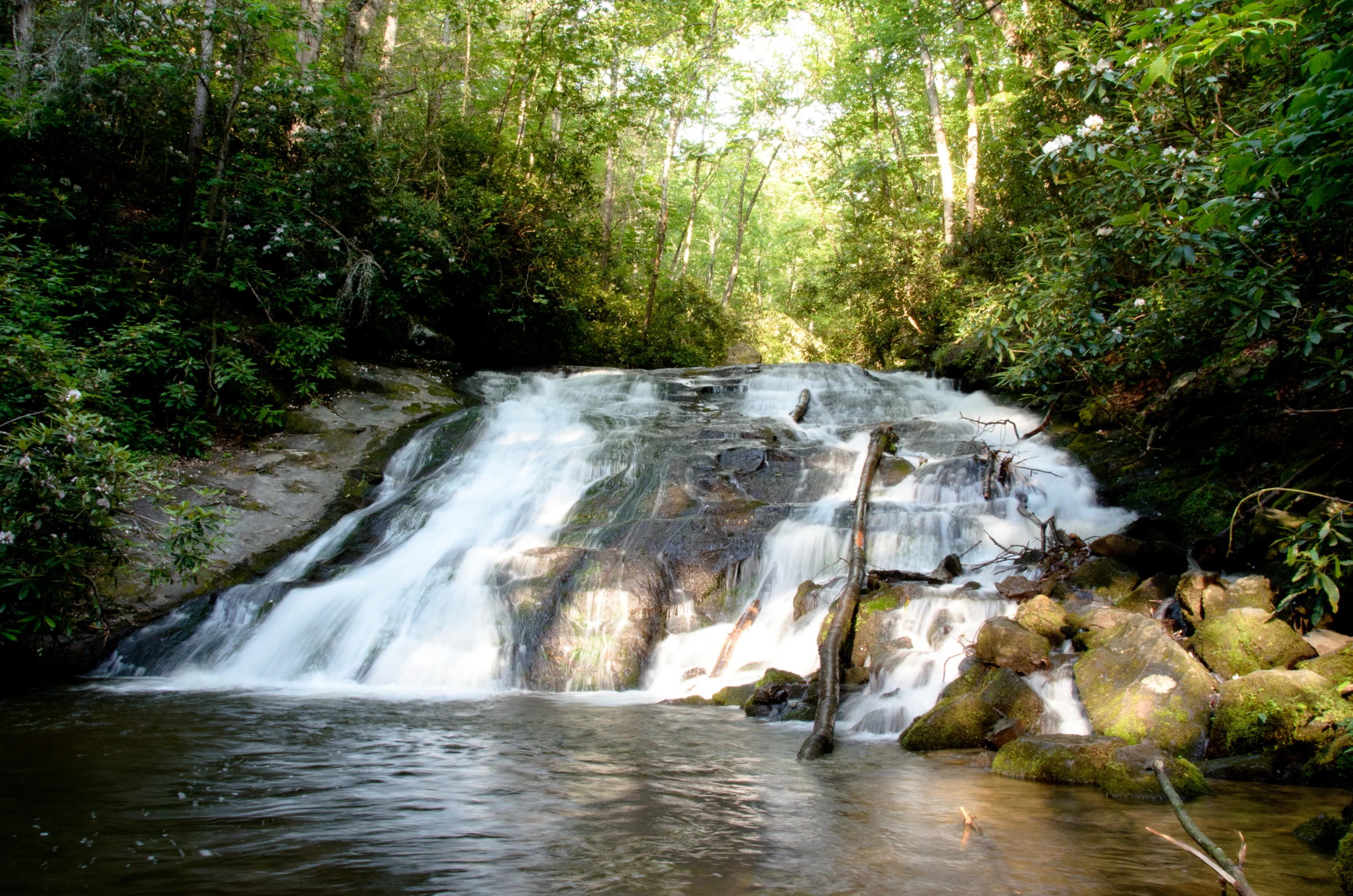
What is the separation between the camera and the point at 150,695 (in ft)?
21.1

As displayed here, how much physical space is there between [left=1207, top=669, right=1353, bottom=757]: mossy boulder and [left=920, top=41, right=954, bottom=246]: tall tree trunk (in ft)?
50.6

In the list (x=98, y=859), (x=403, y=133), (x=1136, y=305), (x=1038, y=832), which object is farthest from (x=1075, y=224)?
(x=403, y=133)

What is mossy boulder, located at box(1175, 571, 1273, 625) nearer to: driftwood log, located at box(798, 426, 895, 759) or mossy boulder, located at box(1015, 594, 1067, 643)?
mossy boulder, located at box(1015, 594, 1067, 643)

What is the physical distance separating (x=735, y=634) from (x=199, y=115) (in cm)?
983

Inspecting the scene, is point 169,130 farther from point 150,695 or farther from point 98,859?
point 98,859

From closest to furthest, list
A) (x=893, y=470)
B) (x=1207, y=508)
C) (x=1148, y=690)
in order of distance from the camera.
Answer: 1. (x=1148, y=690)
2. (x=1207, y=508)
3. (x=893, y=470)

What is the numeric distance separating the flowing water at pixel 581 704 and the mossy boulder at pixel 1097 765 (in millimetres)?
146

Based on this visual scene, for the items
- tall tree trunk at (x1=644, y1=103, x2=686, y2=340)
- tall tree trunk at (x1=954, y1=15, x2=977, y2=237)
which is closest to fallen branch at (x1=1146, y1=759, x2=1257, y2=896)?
tall tree trunk at (x1=954, y1=15, x2=977, y2=237)

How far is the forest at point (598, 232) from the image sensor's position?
212 inches

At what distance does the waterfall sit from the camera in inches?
287

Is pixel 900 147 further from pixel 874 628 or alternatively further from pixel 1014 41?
pixel 874 628

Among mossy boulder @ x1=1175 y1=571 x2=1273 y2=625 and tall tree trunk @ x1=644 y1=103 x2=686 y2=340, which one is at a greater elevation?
tall tree trunk @ x1=644 y1=103 x2=686 y2=340

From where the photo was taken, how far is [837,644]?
19.4 ft

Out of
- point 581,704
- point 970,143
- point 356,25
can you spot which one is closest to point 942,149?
point 970,143
